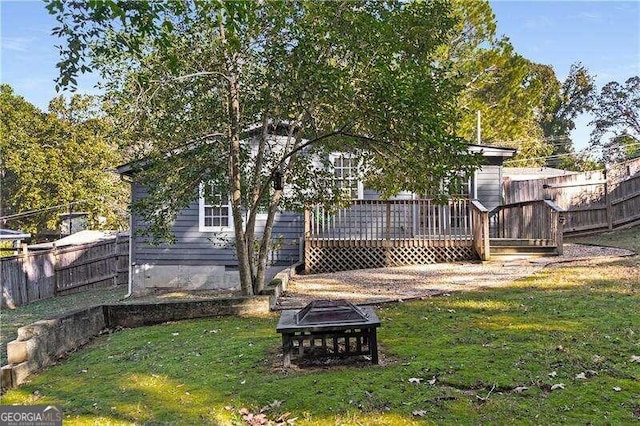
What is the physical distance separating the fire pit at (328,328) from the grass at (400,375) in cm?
21

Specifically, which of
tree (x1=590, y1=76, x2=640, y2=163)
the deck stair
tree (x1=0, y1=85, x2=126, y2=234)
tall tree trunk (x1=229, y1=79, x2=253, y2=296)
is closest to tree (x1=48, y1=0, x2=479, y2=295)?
tall tree trunk (x1=229, y1=79, x2=253, y2=296)

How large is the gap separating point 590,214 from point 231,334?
1471 cm

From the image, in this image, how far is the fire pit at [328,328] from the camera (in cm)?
488

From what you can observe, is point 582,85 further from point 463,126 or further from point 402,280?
point 402,280

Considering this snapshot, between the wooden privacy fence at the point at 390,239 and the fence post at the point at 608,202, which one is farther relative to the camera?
the fence post at the point at 608,202

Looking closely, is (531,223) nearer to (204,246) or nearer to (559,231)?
(559,231)

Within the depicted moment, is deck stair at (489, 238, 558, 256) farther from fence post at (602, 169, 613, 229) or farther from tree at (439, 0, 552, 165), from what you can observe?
tree at (439, 0, 552, 165)

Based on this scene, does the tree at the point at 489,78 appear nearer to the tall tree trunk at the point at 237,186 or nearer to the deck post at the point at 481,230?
the deck post at the point at 481,230

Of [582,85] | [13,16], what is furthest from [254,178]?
[582,85]

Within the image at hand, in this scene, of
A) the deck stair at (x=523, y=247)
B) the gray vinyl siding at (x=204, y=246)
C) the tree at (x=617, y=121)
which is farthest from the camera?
the tree at (x=617, y=121)

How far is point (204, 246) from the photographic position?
48.1 feet

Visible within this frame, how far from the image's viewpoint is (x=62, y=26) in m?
4.88

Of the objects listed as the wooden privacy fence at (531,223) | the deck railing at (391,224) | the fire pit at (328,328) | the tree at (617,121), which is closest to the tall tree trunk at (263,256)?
the deck railing at (391,224)

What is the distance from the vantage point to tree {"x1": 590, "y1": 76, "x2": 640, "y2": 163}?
35.2 meters
